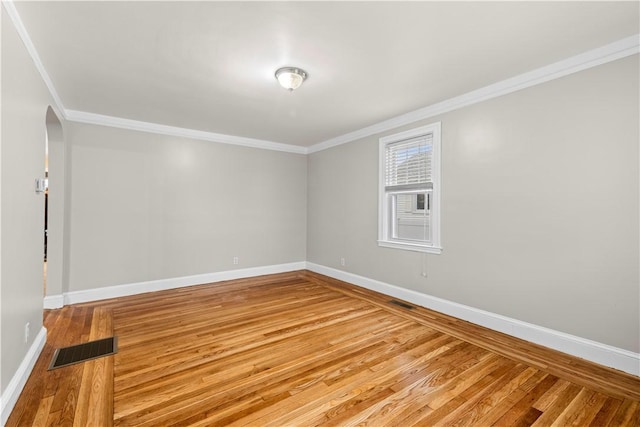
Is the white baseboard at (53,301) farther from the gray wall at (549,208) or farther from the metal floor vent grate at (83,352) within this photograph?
the gray wall at (549,208)

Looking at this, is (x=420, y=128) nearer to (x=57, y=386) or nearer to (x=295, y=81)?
(x=295, y=81)

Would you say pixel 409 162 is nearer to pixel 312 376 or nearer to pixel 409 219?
pixel 409 219

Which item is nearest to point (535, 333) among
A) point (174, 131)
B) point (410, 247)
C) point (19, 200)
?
point (410, 247)

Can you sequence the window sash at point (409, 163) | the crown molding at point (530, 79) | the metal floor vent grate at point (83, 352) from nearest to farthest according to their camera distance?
the crown molding at point (530, 79) < the metal floor vent grate at point (83, 352) < the window sash at point (409, 163)

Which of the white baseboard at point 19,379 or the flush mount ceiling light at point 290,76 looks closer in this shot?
the white baseboard at point 19,379

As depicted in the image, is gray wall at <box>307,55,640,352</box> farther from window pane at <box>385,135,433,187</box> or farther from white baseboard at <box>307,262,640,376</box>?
window pane at <box>385,135,433,187</box>

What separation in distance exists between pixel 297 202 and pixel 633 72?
16.1 feet

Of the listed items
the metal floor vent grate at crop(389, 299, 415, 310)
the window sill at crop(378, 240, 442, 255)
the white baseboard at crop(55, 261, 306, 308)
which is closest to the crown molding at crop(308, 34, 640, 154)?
the window sill at crop(378, 240, 442, 255)

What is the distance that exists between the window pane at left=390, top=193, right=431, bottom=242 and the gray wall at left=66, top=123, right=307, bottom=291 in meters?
2.28

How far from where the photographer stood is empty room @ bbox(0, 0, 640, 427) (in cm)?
201

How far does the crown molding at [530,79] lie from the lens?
7.84ft

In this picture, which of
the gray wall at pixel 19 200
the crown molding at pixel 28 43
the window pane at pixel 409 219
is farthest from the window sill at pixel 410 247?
the crown molding at pixel 28 43

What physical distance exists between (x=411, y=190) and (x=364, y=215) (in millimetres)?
999

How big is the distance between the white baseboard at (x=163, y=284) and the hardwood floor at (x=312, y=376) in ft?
1.33
